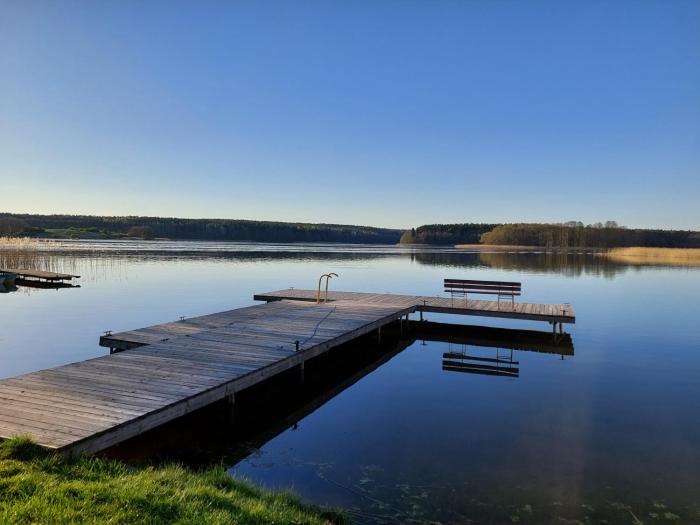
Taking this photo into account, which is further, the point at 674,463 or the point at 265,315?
the point at 265,315

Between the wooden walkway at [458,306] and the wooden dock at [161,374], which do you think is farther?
the wooden walkway at [458,306]

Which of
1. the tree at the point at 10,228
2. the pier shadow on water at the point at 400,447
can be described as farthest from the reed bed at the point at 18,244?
the pier shadow on water at the point at 400,447

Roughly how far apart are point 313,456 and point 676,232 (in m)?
101

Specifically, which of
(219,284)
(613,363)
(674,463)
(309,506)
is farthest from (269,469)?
(219,284)

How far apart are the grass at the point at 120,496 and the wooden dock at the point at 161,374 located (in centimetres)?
30

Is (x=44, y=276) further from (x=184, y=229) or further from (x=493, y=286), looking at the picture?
(x=184, y=229)

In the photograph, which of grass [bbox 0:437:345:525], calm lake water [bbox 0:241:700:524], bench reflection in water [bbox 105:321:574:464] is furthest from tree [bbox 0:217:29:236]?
grass [bbox 0:437:345:525]

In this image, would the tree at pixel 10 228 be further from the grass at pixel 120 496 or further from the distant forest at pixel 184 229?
the grass at pixel 120 496

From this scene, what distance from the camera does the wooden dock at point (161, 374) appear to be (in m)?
4.45

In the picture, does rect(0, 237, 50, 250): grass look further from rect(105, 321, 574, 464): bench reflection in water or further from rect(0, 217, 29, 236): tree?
rect(105, 321, 574, 464): bench reflection in water

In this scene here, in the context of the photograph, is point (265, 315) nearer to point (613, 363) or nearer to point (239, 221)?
point (613, 363)

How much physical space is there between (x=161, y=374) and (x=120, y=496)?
2.99 m

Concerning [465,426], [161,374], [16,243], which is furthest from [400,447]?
[16,243]

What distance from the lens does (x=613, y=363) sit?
10023 millimetres
